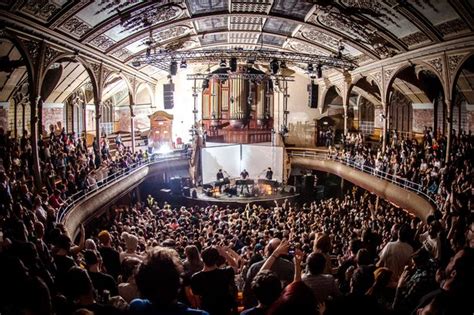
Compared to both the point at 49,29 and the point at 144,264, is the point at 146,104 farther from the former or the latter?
the point at 144,264

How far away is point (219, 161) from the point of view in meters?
28.2

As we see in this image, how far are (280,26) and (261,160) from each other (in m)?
9.42

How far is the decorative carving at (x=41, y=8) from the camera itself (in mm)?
12052

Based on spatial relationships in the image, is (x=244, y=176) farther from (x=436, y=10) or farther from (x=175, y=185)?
(x=436, y=10)

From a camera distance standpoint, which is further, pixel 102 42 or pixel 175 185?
pixel 175 185

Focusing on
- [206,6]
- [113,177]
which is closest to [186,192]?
[113,177]

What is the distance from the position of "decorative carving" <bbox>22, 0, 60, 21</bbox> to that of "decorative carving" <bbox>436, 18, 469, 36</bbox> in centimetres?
1216

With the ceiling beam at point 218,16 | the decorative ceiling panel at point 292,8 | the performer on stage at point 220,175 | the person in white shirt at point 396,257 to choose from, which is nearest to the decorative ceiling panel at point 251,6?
the ceiling beam at point 218,16

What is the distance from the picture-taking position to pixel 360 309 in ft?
8.89

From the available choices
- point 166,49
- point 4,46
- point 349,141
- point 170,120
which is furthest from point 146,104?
point 4,46

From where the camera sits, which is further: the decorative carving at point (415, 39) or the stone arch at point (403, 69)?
the stone arch at point (403, 69)

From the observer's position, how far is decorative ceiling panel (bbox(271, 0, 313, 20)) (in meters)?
18.0

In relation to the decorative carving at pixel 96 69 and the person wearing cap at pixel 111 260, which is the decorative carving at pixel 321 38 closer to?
the decorative carving at pixel 96 69

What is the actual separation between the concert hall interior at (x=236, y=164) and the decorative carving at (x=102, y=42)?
97 millimetres
